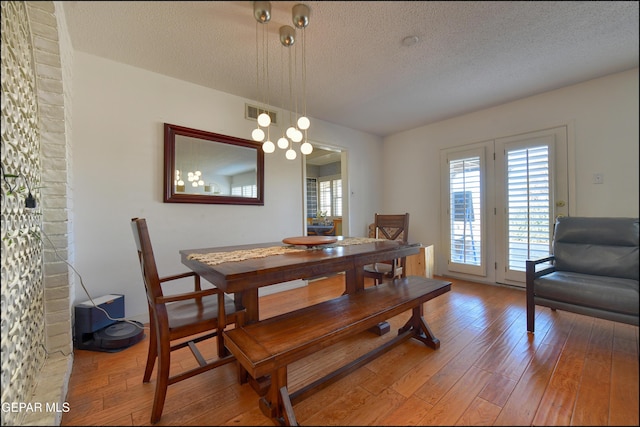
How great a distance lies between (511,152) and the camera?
1391 mm

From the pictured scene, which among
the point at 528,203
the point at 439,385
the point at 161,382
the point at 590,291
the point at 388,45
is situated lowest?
the point at 439,385

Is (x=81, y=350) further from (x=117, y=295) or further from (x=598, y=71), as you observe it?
(x=598, y=71)

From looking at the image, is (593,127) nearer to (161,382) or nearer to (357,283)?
(357,283)

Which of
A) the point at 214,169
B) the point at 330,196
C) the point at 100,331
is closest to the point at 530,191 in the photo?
the point at 214,169

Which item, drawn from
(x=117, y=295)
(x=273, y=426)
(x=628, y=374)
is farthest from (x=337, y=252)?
(x=117, y=295)

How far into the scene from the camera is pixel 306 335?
1.26m

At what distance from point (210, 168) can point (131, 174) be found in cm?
73

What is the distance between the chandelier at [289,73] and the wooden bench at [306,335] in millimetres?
1285

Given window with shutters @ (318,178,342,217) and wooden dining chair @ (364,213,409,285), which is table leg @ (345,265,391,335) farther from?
window with shutters @ (318,178,342,217)

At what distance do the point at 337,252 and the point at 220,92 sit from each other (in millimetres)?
Result: 2414

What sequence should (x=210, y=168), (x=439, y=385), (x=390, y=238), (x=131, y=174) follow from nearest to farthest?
(x=439, y=385) < (x=131, y=174) < (x=210, y=168) < (x=390, y=238)

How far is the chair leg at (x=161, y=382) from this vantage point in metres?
1.19

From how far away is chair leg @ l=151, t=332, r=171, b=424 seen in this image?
3.91ft

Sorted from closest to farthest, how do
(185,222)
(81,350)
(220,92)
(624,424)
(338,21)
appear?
1. (624,424)
2. (338,21)
3. (81,350)
4. (185,222)
5. (220,92)
